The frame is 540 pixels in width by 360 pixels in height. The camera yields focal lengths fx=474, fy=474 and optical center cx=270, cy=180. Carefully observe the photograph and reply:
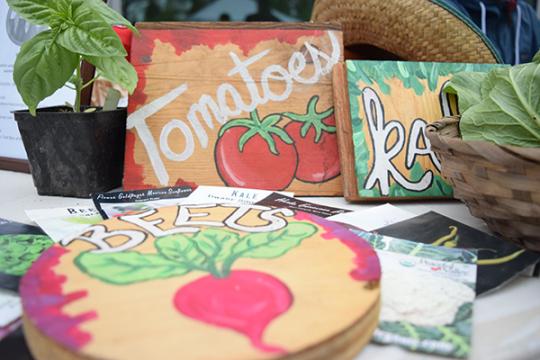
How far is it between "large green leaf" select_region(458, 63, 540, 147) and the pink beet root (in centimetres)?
36

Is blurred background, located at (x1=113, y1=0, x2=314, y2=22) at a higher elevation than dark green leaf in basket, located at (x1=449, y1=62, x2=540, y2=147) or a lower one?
higher

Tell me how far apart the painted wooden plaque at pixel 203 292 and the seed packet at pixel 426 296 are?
1.3 inches

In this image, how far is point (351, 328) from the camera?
14.1 inches

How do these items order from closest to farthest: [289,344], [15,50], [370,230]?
[289,344], [370,230], [15,50]

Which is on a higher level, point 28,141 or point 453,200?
point 28,141

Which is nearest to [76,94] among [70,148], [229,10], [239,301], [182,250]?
[70,148]

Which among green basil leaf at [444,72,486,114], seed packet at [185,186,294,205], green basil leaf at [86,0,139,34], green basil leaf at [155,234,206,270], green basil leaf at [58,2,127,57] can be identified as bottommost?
seed packet at [185,186,294,205]

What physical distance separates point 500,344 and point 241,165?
0.54m

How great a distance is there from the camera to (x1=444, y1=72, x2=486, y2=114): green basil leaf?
0.70 m

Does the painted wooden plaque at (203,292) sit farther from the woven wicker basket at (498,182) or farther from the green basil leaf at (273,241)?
the woven wicker basket at (498,182)

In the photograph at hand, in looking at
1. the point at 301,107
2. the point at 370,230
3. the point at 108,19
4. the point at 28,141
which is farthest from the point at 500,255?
the point at 28,141

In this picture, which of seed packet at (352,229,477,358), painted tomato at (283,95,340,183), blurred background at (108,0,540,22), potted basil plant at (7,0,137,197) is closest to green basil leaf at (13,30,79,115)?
potted basil plant at (7,0,137,197)

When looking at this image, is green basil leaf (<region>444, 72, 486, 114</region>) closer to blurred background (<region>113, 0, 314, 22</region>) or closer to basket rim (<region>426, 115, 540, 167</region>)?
basket rim (<region>426, 115, 540, 167</region>)

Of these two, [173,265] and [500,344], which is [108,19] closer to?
[173,265]
